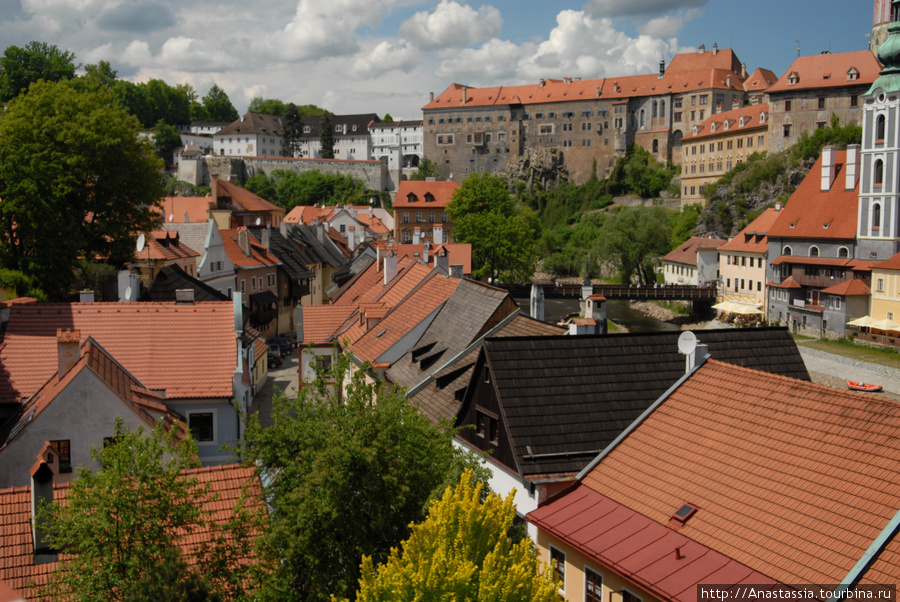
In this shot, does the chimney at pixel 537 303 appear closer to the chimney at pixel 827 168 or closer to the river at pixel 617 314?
the river at pixel 617 314

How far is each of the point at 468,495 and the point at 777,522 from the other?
160 inches

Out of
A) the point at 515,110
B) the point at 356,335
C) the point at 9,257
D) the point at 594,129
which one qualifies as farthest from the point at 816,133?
the point at 9,257

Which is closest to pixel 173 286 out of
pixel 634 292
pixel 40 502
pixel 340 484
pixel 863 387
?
pixel 40 502

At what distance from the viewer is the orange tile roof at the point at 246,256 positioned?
4253 cm

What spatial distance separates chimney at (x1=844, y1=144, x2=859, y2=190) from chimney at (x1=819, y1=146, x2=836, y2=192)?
1.01 metres

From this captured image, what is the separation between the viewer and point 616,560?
10.3 meters

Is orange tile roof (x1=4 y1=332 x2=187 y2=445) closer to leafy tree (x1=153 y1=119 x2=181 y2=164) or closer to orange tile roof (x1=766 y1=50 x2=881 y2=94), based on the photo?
orange tile roof (x1=766 y1=50 x2=881 y2=94)

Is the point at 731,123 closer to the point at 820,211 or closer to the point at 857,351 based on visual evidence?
the point at 820,211

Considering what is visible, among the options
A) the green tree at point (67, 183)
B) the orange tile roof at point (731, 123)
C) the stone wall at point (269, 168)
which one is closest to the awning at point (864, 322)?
the green tree at point (67, 183)

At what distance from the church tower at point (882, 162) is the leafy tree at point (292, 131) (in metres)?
97.2

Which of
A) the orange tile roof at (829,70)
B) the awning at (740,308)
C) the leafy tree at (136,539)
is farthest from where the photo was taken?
the orange tile roof at (829,70)

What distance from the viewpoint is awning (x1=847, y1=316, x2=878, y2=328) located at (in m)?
47.8

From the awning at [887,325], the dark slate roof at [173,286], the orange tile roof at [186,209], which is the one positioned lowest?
the awning at [887,325]

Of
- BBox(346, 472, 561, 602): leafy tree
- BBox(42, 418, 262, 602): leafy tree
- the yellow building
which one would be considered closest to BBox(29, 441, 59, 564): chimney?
BBox(42, 418, 262, 602): leafy tree
